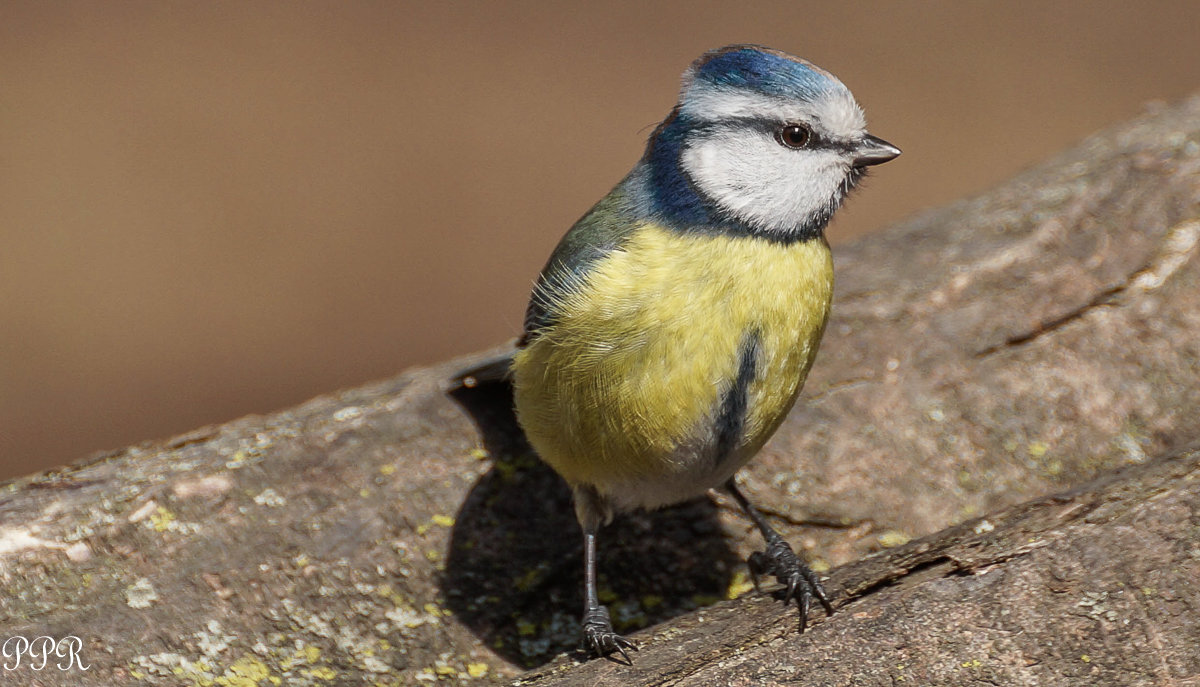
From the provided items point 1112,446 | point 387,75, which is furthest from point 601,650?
point 387,75

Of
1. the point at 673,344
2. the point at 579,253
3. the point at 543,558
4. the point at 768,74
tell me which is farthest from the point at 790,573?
the point at 768,74

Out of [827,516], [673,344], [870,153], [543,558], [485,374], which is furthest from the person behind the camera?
[485,374]

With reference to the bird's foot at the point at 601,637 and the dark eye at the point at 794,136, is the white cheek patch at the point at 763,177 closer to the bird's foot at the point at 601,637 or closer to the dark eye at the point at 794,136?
the dark eye at the point at 794,136

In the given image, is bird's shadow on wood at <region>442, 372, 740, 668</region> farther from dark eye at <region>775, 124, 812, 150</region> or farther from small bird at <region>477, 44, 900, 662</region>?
dark eye at <region>775, 124, 812, 150</region>

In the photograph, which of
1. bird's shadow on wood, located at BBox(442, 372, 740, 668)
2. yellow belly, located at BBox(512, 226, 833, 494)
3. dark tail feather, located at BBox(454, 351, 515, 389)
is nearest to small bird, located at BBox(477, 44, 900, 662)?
yellow belly, located at BBox(512, 226, 833, 494)

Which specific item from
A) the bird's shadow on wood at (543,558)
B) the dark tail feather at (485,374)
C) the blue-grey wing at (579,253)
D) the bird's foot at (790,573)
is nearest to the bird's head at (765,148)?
the blue-grey wing at (579,253)

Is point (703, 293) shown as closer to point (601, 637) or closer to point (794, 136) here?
point (794, 136)

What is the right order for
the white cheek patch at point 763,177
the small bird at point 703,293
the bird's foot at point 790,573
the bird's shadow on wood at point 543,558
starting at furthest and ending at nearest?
the bird's shadow on wood at point 543,558, the white cheek patch at point 763,177, the small bird at point 703,293, the bird's foot at point 790,573

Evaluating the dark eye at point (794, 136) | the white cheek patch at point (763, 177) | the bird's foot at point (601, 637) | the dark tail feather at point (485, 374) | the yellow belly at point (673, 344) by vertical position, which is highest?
the dark eye at point (794, 136)
